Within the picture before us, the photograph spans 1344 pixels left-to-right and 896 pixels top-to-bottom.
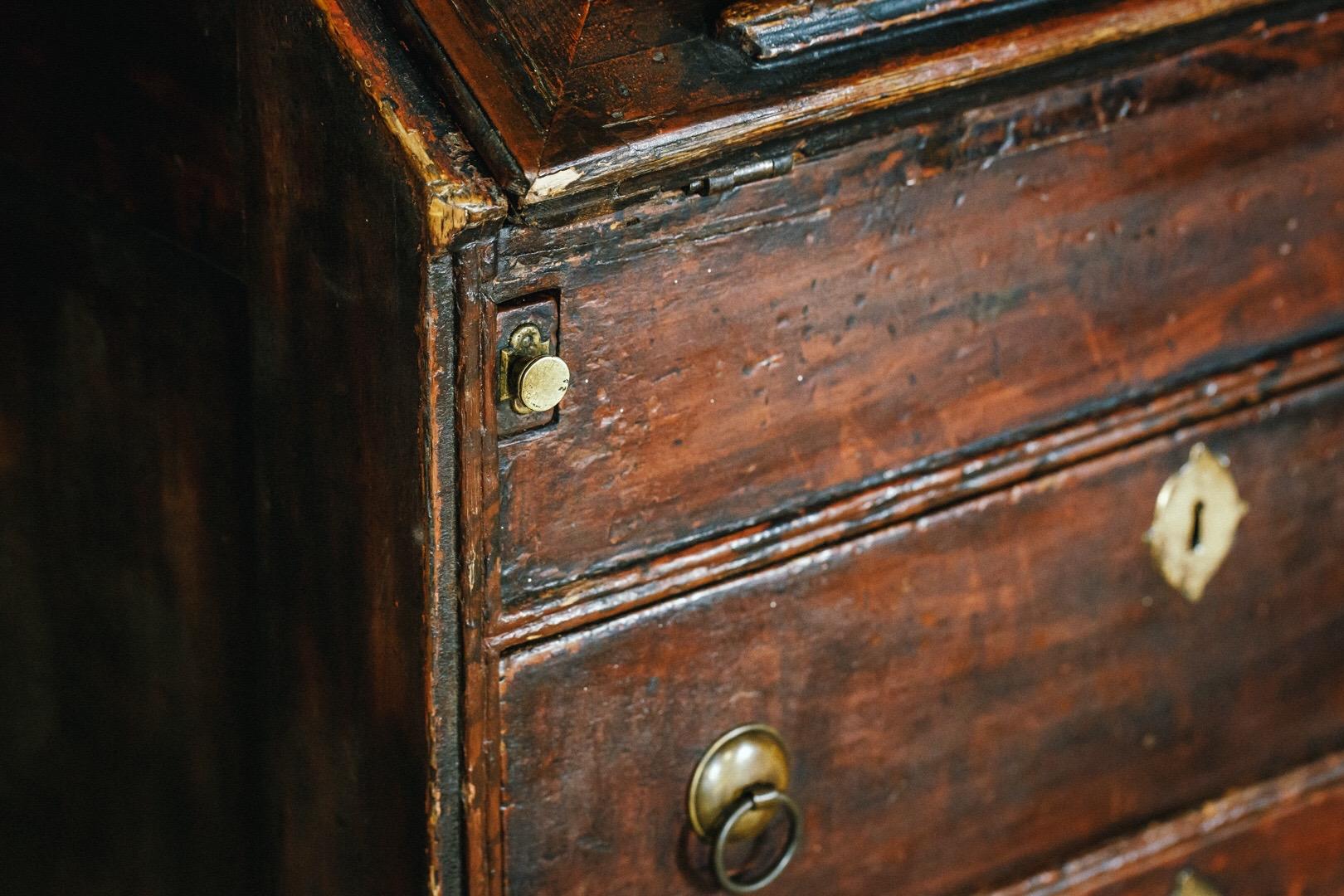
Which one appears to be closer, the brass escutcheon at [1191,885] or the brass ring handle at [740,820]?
the brass ring handle at [740,820]

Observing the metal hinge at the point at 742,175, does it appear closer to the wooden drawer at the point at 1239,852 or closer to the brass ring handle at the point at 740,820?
the brass ring handle at the point at 740,820

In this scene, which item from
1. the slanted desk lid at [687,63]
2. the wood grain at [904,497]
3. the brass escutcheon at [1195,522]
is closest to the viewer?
the slanted desk lid at [687,63]

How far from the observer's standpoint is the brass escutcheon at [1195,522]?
1.21 m

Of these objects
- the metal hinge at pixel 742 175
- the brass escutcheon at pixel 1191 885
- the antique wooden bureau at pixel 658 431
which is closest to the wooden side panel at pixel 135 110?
the antique wooden bureau at pixel 658 431

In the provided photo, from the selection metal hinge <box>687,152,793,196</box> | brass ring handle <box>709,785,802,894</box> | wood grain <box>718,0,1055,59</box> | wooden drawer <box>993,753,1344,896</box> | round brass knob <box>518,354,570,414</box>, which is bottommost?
brass ring handle <box>709,785,802,894</box>

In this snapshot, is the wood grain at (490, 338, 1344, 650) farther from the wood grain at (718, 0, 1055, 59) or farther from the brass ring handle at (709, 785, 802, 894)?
the wood grain at (718, 0, 1055, 59)

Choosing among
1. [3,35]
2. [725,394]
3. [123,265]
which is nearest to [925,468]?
[725,394]

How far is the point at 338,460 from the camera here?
93 centimetres

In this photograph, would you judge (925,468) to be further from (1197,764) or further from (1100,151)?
(1197,764)

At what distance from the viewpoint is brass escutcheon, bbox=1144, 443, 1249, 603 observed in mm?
1205

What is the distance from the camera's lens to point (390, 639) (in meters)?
0.93

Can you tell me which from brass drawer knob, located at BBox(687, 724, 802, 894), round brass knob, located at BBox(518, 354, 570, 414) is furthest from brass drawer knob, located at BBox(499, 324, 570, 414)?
brass drawer knob, located at BBox(687, 724, 802, 894)

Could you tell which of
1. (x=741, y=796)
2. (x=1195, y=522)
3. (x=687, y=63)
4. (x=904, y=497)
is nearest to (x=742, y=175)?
(x=687, y=63)

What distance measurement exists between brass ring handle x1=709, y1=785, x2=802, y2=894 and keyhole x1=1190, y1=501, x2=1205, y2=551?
0.36m
